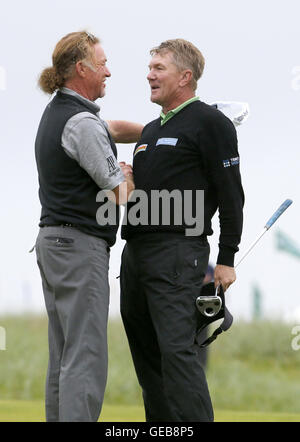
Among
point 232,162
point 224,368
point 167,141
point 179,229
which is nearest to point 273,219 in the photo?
point 232,162

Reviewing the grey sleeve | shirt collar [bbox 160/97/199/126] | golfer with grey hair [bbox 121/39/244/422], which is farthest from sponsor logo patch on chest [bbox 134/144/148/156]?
the grey sleeve

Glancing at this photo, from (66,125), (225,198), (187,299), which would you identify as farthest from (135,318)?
(66,125)

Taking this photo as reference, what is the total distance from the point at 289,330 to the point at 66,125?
10.1 meters

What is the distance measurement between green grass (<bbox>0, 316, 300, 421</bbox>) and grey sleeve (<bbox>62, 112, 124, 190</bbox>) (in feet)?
17.5

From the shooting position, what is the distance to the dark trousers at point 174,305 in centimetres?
428

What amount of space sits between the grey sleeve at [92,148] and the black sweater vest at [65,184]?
2.0 inches

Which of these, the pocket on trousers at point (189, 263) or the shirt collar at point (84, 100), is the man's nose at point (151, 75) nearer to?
the shirt collar at point (84, 100)

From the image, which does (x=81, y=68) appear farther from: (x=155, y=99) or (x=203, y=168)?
(x=203, y=168)

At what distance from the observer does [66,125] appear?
4152 millimetres

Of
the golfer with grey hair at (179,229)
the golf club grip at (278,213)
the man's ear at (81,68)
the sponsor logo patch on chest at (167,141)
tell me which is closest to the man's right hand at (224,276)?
the golfer with grey hair at (179,229)

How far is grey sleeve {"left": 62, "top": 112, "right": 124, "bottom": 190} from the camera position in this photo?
13.4 feet
